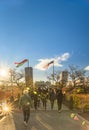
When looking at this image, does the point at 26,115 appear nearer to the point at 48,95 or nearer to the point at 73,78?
the point at 48,95

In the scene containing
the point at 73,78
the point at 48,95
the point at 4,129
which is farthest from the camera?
the point at 73,78

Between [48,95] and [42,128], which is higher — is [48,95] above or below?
above

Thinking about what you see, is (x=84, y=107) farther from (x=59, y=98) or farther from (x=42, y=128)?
(x=42, y=128)

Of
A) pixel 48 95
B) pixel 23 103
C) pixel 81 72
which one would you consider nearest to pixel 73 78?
pixel 81 72

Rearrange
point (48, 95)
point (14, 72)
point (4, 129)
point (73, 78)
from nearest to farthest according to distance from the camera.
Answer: point (4, 129), point (48, 95), point (73, 78), point (14, 72)

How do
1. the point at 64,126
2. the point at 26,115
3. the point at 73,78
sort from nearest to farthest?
the point at 64,126
the point at 26,115
the point at 73,78

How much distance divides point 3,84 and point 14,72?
5.18 m

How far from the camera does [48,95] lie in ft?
93.7

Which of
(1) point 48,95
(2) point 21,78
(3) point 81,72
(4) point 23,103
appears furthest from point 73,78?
(4) point 23,103

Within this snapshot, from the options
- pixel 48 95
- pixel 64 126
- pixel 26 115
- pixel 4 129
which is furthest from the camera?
pixel 48 95

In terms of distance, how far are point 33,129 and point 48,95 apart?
46.0 ft

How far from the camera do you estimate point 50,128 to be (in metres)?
14.8

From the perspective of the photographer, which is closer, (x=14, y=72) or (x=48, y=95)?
(x=48, y=95)

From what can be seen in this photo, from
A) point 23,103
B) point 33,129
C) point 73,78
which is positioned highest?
point 73,78
